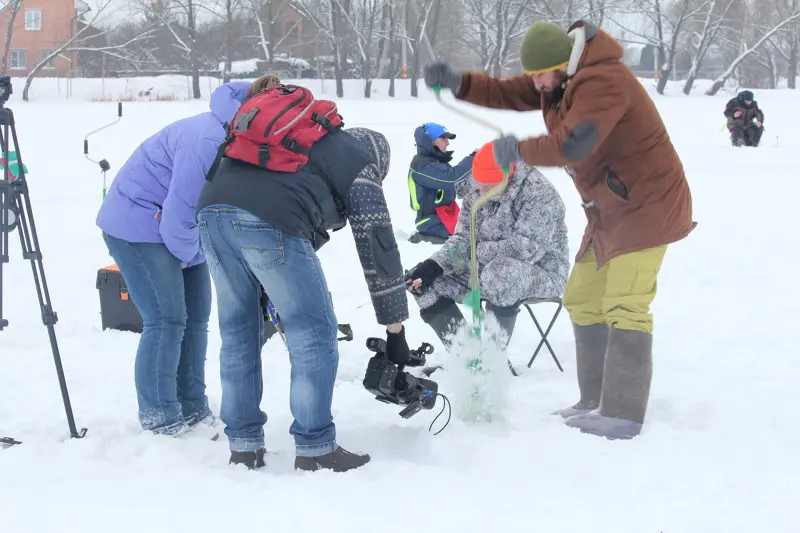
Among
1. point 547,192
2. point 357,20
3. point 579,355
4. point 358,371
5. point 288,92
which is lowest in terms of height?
point 358,371

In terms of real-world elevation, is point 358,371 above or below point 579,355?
below

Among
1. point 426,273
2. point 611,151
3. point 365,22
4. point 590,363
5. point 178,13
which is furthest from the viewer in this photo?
point 178,13

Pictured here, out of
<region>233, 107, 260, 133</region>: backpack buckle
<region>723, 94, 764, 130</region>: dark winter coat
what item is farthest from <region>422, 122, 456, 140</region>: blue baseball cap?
<region>723, 94, 764, 130</region>: dark winter coat

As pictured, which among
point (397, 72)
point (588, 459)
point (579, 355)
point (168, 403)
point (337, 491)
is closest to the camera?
point (337, 491)

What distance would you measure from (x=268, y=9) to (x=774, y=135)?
65.4ft

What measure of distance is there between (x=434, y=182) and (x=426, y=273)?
321 centimetres

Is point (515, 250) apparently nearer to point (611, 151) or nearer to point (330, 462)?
point (611, 151)

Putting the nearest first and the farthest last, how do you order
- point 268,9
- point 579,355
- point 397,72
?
point 579,355 → point 268,9 → point 397,72

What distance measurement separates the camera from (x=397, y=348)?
3104 mm

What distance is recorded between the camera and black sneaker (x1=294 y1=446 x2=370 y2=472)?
3.06 metres

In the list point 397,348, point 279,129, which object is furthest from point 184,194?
point 397,348

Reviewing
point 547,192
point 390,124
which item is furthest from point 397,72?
point 547,192

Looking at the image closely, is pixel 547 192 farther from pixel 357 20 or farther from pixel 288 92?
pixel 357 20

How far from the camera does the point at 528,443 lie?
3.34 m
